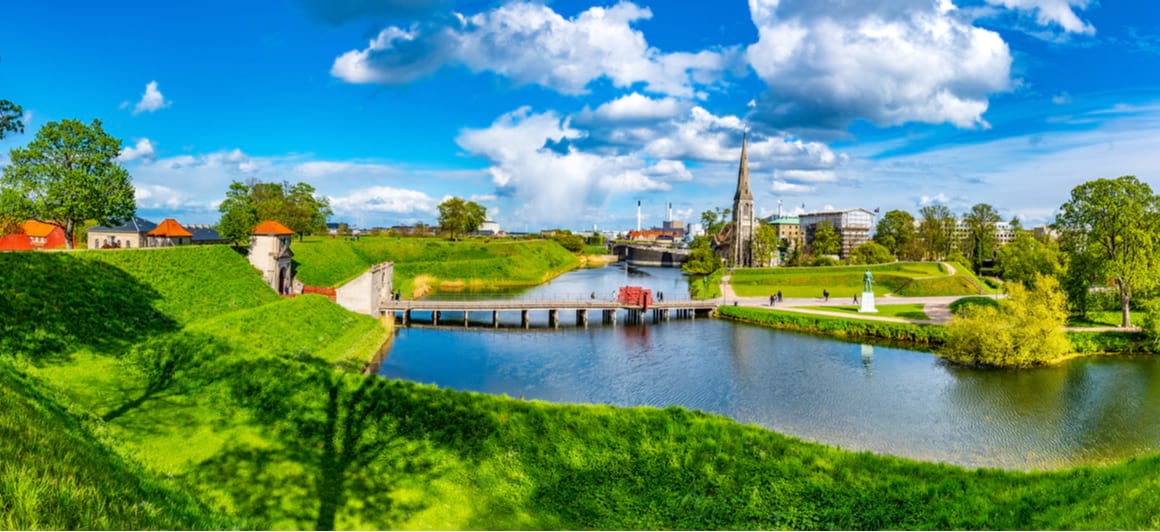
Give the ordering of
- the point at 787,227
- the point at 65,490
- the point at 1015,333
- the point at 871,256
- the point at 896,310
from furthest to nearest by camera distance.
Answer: the point at 787,227 < the point at 871,256 < the point at 896,310 < the point at 1015,333 < the point at 65,490

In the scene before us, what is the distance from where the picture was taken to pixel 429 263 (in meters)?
90.6

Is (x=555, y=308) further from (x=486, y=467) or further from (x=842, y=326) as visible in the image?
(x=486, y=467)

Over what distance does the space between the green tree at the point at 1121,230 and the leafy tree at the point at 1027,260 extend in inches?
151

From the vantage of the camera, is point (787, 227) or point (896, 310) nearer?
point (896, 310)

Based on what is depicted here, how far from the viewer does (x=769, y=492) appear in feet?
47.8

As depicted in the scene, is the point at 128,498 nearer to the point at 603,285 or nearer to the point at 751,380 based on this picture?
the point at 751,380

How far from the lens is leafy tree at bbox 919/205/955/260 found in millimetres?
101125

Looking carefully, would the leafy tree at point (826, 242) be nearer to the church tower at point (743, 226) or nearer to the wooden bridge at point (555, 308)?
the church tower at point (743, 226)

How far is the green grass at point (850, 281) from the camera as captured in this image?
6631 centimetres

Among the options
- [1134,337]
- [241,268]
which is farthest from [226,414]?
[1134,337]

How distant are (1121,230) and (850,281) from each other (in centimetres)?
3512

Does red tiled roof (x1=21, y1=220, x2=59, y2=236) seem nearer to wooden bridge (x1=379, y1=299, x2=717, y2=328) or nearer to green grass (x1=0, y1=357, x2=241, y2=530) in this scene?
wooden bridge (x1=379, y1=299, x2=717, y2=328)

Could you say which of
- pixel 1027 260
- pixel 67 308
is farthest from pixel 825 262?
pixel 67 308

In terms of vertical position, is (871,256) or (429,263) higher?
(871,256)
